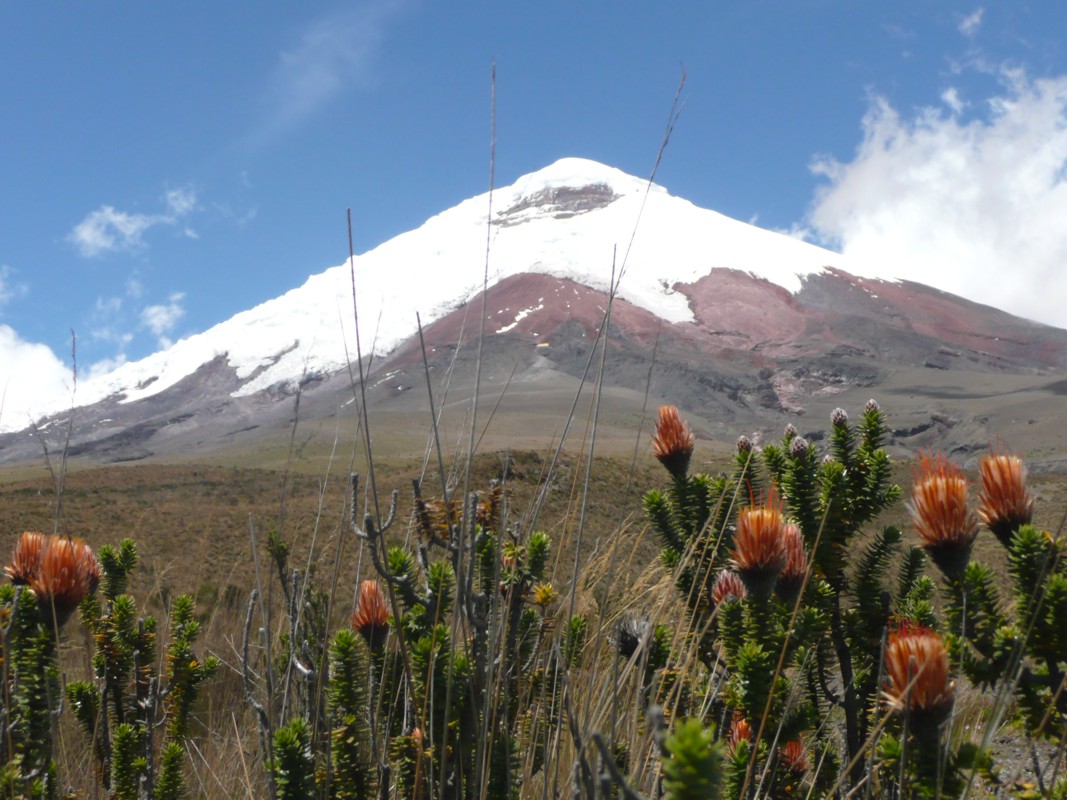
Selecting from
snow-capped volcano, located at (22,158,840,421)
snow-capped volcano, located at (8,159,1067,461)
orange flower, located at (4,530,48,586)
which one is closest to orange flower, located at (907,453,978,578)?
orange flower, located at (4,530,48,586)

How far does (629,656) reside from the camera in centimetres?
201

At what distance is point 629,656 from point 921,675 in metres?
0.97

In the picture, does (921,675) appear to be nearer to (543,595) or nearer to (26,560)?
(543,595)

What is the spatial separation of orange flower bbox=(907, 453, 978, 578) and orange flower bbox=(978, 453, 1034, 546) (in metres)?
0.04

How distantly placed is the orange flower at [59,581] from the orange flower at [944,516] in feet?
5.33

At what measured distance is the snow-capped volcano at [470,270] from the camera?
101188 mm

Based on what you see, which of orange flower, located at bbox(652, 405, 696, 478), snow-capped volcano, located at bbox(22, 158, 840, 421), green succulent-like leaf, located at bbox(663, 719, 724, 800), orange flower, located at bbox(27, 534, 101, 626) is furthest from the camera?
snow-capped volcano, located at bbox(22, 158, 840, 421)

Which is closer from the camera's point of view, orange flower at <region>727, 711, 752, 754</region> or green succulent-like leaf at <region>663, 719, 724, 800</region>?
green succulent-like leaf at <region>663, 719, 724, 800</region>

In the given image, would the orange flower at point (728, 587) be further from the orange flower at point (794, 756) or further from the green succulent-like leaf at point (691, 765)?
the green succulent-like leaf at point (691, 765)

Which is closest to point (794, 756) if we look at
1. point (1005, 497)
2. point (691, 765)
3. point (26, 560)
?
point (1005, 497)

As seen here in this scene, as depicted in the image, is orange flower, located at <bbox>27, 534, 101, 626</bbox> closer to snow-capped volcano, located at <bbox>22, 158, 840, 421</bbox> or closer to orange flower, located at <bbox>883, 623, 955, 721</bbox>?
orange flower, located at <bbox>883, 623, 955, 721</bbox>

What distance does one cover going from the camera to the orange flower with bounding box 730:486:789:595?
1.47m

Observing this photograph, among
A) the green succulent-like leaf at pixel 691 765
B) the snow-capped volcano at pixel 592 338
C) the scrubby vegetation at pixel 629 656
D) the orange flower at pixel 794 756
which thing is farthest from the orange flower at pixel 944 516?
the snow-capped volcano at pixel 592 338

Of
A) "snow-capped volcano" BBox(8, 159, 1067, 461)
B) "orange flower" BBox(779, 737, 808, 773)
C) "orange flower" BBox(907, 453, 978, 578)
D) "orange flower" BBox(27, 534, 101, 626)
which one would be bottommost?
"orange flower" BBox(779, 737, 808, 773)
